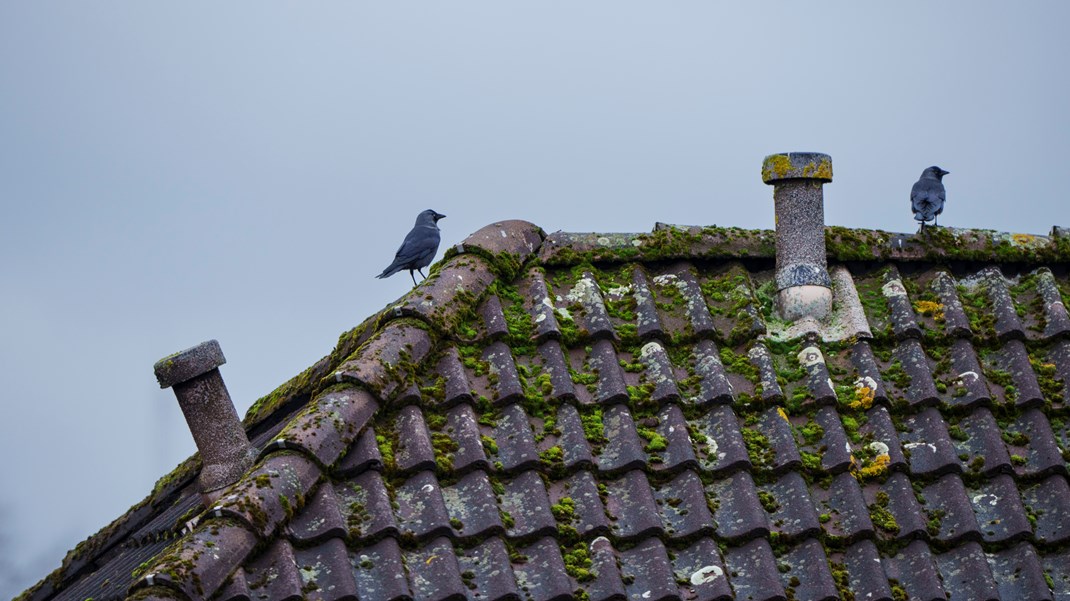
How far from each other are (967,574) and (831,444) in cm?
68

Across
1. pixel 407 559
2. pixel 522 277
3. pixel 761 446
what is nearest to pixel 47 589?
pixel 522 277

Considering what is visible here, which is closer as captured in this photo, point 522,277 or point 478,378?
point 478,378

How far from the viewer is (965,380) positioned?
5141 mm

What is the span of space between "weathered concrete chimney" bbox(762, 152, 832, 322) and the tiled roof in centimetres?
15

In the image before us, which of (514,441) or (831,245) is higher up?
(831,245)

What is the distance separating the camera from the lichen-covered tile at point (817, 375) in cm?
496

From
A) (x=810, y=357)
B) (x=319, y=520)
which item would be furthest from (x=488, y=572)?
(x=810, y=357)

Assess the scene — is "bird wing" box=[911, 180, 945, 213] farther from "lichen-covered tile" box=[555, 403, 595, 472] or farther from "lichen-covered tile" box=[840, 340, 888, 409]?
"lichen-covered tile" box=[555, 403, 595, 472]

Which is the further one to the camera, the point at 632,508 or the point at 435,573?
the point at 632,508

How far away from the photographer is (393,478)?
4406 mm

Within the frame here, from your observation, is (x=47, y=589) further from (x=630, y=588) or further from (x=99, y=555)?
(x=630, y=588)

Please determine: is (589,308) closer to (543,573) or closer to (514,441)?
(514,441)

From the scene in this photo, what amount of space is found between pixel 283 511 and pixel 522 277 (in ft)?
6.23

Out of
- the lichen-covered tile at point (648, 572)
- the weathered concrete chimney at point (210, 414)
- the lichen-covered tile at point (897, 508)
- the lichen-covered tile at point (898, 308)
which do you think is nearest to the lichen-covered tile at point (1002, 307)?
the lichen-covered tile at point (898, 308)
